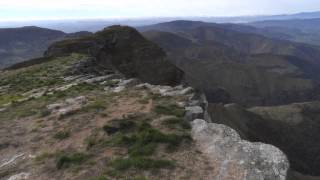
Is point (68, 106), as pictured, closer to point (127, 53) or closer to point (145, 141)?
point (145, 141)

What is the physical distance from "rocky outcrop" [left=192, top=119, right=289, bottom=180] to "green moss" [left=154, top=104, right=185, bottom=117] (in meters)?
3.55

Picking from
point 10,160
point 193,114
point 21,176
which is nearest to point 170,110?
point 193,114

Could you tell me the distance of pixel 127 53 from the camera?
84312 millimetres

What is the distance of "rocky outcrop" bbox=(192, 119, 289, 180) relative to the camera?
1839 cm

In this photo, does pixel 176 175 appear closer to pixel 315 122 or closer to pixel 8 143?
pixel 8 143

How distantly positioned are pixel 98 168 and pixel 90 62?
1514 inches

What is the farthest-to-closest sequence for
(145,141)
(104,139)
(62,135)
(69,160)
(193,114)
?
(193,114) < (62,135) < (104,139) < (145,141) < (69,160)

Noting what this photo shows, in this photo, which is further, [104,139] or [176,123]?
[176,123]

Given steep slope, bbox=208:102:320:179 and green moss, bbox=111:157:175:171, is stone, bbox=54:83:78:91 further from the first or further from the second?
steep slope, bbox=208:102:320:179

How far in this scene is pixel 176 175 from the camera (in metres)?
18.6

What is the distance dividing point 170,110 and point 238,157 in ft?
27.7

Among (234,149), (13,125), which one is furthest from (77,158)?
(13,125)

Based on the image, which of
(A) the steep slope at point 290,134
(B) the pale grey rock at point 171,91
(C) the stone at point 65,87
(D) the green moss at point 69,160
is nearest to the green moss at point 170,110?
(B) the pale grey rock at point 171,91

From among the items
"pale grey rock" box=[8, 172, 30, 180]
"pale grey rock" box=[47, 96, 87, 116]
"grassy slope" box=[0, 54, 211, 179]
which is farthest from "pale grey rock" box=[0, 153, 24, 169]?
"pale grey rock" box=[47, 96, 87, 116]
